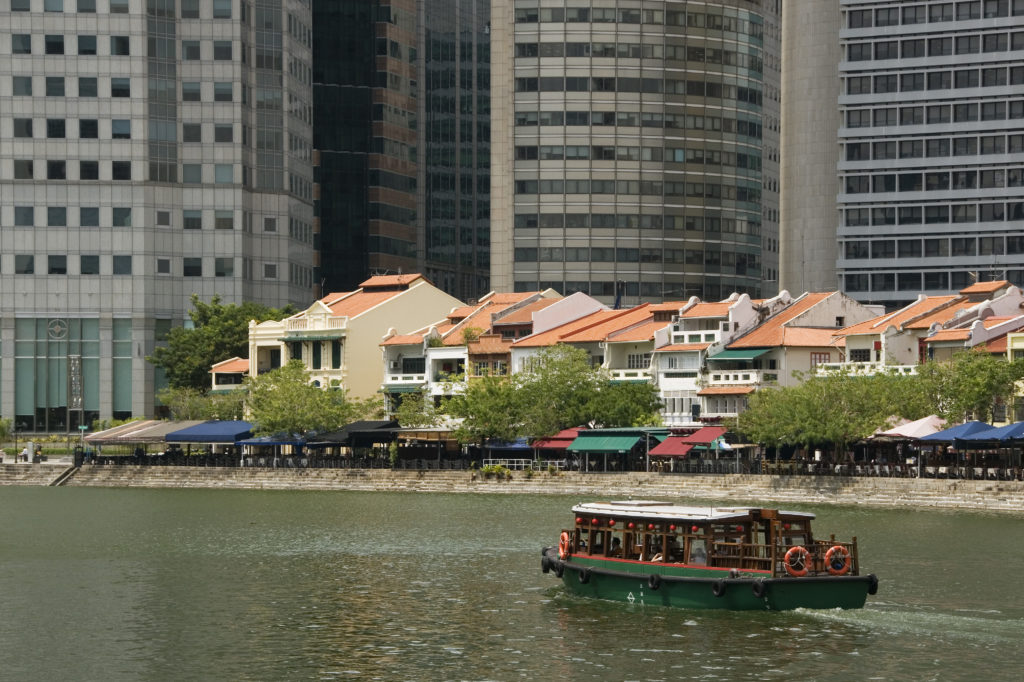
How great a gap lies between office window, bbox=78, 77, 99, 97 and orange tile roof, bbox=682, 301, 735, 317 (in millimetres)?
76237

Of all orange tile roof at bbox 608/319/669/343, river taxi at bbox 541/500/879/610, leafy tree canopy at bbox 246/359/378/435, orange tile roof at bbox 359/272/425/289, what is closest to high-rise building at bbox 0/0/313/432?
orange tile roof at bbox 359/272/425/289

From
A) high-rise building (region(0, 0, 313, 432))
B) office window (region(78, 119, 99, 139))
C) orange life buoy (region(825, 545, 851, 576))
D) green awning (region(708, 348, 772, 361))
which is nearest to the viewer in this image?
orange life buoy (region(825, 545, 851, 576))

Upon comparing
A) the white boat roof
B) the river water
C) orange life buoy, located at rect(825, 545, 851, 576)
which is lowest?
the river water

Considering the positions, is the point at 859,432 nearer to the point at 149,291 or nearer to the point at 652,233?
the point at 652,233

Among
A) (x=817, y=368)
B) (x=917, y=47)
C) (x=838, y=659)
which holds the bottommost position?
(x=838, y=659)

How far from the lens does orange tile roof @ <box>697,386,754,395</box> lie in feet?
453

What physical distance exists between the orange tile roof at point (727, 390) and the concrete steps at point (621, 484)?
46.6ft

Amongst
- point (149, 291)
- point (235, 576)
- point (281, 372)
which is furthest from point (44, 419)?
point (235, 576)

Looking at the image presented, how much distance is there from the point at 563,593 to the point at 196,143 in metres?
134

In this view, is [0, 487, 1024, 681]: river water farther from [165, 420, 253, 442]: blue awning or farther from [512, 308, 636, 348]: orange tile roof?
[512, 308, 636, 348]: orange tile roof

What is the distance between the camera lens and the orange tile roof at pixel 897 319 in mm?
135750

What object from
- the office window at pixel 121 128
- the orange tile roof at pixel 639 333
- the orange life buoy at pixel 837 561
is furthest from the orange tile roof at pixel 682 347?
the orange life buoy at pixel 837 561

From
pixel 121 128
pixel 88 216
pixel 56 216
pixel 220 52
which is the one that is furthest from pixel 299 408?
pixel 220 52

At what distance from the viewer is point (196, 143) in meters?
196
